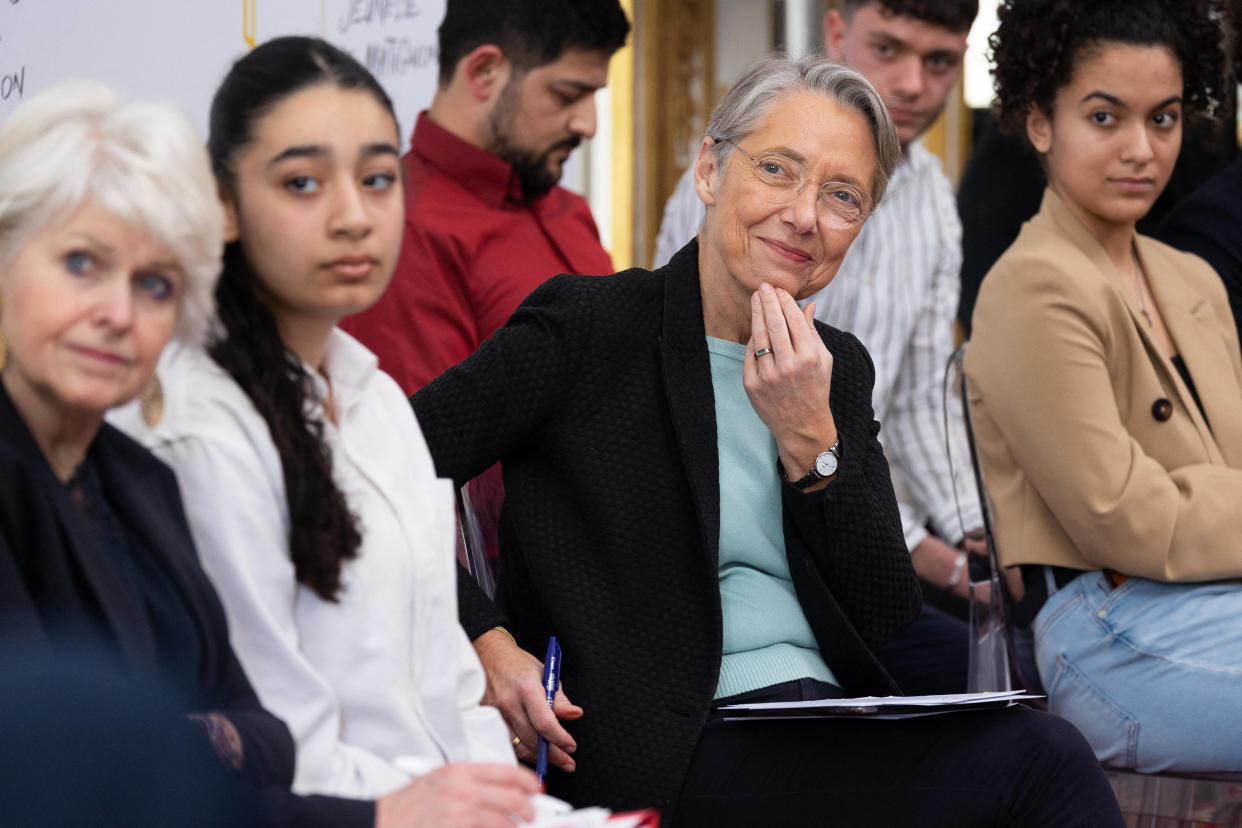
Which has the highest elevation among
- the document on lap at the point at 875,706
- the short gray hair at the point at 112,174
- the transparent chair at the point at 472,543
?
the short gray hair at the point at 112,174

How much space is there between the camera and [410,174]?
2.62 metres

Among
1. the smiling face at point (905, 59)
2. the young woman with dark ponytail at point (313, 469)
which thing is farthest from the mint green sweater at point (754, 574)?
the smiling face at point (905, 59)

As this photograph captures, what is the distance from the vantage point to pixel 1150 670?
2.15 m

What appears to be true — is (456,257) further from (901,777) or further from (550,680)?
(901,777)

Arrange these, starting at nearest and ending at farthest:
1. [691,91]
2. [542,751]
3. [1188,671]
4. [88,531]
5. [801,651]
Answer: [88,531] < [542,751] < [801,651] < [1188,671] < [691,91]

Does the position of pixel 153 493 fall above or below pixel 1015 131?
below

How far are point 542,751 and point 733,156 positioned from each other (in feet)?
2.71

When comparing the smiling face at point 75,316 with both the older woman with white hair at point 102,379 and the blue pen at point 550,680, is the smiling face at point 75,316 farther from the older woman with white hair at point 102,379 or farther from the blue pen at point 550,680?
the blue pen at point 550,680

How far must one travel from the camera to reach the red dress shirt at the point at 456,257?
2.42m

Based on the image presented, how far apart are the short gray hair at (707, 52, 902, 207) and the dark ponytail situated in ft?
2.76

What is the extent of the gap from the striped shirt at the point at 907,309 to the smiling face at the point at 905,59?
0.10 meters

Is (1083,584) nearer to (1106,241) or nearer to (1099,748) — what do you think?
(1099,748)

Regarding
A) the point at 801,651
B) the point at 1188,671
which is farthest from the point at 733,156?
the point at 1188,671

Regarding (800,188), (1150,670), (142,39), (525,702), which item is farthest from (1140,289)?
(142,39)
